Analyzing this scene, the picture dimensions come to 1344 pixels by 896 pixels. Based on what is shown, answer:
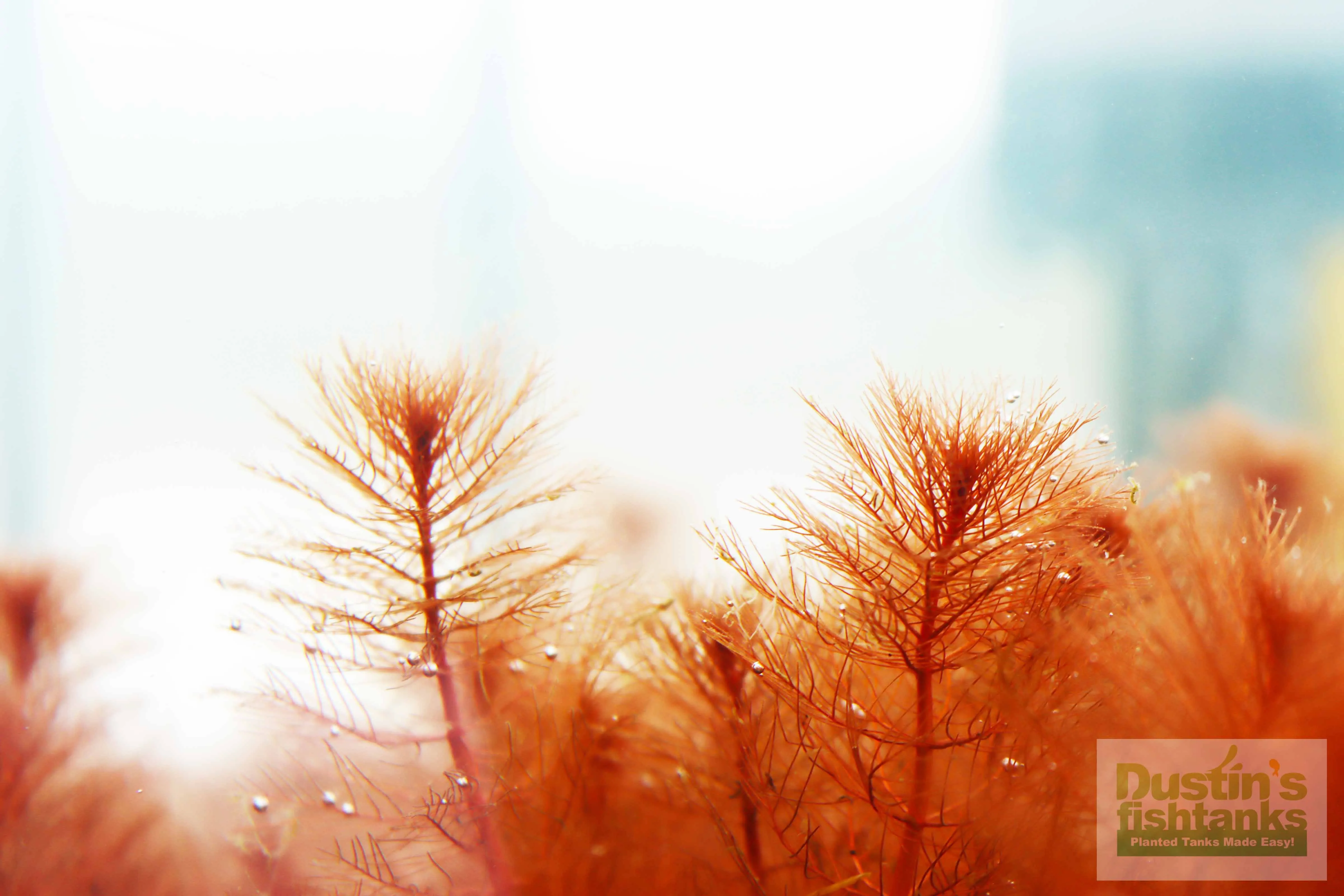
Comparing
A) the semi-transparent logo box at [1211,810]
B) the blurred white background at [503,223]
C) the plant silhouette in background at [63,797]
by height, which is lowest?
the plant silhouette in background at [63,797]

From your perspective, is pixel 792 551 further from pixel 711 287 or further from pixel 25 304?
pixel 25 304

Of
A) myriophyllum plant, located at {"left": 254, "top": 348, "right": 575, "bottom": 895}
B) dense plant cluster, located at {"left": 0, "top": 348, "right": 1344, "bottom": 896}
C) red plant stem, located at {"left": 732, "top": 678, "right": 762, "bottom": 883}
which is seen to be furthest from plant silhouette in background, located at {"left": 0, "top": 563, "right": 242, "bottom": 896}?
red plant stem, located at {"left": 732, "top": 678, "right": 762, "bottom": 883}

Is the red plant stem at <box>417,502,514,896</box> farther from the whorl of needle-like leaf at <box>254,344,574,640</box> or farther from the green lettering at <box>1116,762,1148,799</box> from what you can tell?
the green lettering at <box>1116,762,1148,799</box>

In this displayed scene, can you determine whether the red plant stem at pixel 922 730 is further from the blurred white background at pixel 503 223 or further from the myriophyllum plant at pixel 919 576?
the blurred white background at pixel 503 223

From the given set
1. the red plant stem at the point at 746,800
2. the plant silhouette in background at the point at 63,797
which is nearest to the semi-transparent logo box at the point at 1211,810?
the red plant stem at the point at 746,800

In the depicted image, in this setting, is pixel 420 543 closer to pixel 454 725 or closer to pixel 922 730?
pixel 454 725

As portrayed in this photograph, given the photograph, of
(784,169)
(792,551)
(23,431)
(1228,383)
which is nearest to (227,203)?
(23,431)
